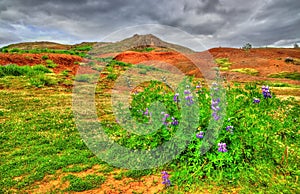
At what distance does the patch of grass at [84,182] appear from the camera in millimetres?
3803

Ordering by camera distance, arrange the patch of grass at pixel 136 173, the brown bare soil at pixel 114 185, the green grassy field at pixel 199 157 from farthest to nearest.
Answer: the patch of grass at pixel 136 173 < the brown bare soil at pixel 114 185 < the green grassy field at pixel 199 157

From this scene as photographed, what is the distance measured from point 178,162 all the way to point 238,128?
115cm

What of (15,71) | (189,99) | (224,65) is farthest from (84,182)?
(224,65)

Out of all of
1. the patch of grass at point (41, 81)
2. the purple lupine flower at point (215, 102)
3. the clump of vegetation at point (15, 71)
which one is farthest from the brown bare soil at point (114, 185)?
the clump of vegetation at point (15, 71)

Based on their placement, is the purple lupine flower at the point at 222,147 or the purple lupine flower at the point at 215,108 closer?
the purple lupine flower at the point at 222,147

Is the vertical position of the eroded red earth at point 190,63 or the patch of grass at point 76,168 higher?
the eroded red earth at point 190,63

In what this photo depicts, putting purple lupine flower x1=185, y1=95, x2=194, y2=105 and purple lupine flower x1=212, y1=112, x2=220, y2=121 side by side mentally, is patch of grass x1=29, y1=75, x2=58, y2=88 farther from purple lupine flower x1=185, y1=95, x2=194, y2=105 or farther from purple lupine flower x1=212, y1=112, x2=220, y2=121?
purple lupine flower x1=212, y1=112, x2=220, y2=121

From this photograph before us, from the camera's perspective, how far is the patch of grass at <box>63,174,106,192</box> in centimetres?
380

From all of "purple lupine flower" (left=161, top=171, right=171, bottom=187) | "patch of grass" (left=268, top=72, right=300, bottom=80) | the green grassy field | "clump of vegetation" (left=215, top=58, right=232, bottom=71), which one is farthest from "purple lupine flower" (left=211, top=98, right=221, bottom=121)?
"clump of vegetation" (left=215, top=58, right=232, bottom=71)

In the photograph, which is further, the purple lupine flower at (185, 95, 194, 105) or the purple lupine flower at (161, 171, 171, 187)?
the purple lupine flower at (185, 95, 194, 105)

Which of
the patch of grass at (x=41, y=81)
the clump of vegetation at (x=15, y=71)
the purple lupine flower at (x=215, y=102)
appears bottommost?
the purple lupine flower at (x=215, y=102)

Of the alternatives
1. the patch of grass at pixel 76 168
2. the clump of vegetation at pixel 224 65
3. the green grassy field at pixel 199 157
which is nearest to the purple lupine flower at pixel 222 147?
the green grassy field at pixel 199 157

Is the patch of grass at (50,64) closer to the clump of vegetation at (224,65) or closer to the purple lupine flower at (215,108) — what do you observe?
the purple lupine flower at (215,108)

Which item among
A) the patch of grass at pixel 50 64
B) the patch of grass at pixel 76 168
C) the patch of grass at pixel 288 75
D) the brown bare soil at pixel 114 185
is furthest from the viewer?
the patch of grass at pixel 288 75
